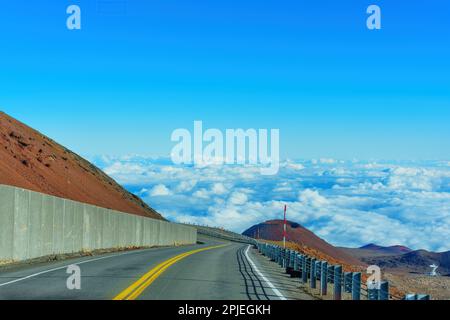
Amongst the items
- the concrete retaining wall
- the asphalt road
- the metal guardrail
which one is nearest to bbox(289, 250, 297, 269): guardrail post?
the metal guardrail

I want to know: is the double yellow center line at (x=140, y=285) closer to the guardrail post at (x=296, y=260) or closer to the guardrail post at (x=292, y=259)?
the guardrail post at (x=296, y=260)

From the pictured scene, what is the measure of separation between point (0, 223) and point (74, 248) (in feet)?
32.8

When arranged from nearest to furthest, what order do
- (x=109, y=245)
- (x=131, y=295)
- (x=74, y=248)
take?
(x=131, y=295) → (x=74, y=248) → (x=109, y=245)

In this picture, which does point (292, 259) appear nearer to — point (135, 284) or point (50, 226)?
point (135, 284)

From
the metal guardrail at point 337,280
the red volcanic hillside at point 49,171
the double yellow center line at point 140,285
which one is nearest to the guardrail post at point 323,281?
the metal guardrail at point 337,280

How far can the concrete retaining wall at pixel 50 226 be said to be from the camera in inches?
943

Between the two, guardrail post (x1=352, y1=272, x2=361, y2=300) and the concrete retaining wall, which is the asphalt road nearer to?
the concrete retaining wall

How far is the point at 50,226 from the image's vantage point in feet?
94.5

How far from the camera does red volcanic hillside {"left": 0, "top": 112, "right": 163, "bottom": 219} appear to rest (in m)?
66.4
